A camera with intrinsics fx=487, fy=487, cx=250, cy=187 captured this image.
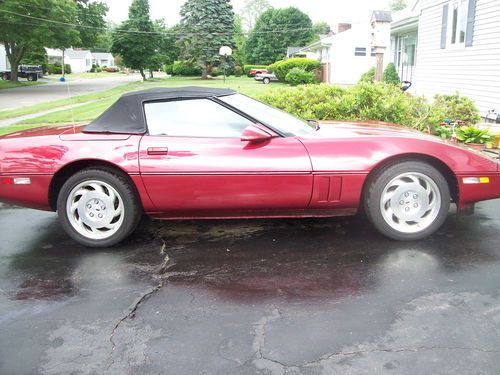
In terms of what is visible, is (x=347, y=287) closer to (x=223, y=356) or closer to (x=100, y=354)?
(x=223, y=356)

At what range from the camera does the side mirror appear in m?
3.83

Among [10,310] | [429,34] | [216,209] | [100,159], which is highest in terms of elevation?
[429,34]

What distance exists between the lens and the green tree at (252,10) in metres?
105

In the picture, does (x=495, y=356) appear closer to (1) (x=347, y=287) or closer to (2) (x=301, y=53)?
(1) (x=347, y=287)

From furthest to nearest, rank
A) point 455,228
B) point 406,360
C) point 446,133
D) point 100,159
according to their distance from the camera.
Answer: point 446,133, point 455,228, point 100,159, point 406,360

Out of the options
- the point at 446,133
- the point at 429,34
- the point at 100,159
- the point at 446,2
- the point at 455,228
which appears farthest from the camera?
the point at 429,34

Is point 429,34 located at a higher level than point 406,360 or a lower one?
higher

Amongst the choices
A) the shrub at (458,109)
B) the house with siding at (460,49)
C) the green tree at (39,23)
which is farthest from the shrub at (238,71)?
the shrub at (458,109)

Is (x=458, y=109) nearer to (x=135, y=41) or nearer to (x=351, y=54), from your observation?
(x=351, y=54)

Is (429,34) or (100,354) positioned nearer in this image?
(100,354)

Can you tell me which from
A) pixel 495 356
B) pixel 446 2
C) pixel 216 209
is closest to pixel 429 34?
pixel 446 2

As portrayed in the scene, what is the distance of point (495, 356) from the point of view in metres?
2.42

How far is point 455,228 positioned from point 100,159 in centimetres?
316

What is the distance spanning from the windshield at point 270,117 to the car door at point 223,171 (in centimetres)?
14
